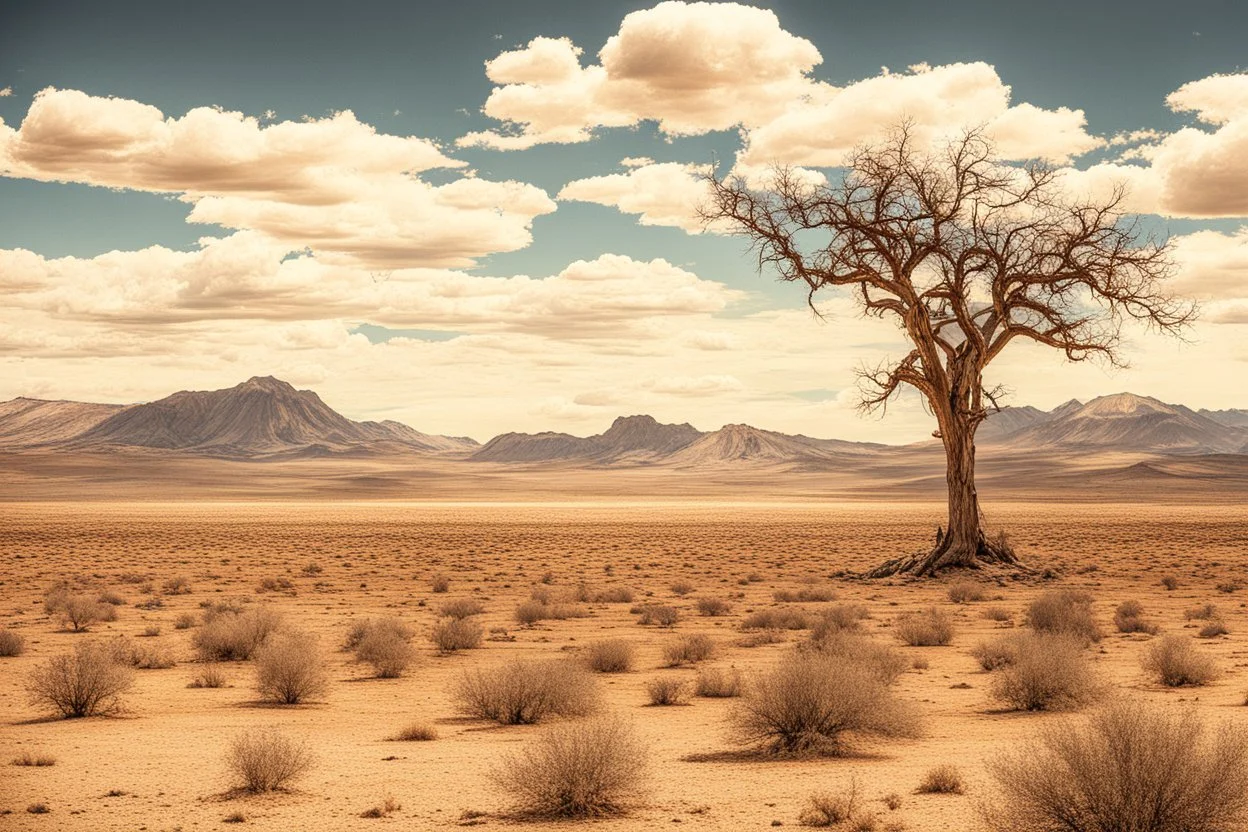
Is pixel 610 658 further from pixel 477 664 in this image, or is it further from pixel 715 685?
pixel 715 685

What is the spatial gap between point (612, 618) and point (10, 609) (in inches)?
605

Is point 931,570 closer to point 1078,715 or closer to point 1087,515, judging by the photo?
point 1078,715

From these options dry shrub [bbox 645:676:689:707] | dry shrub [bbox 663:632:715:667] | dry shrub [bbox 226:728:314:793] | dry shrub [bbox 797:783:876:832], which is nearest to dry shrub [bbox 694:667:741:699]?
dry shrub [bbox 645:676:689:707]

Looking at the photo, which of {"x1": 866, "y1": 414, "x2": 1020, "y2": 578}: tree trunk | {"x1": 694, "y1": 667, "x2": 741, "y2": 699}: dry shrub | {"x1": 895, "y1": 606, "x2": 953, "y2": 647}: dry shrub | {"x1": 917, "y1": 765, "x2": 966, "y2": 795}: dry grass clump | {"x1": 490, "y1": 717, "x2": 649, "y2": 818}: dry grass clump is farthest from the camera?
{"x1": 866, "y1": 414, "x2": 1020, "y2": 578}: tree trunk

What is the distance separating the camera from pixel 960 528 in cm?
3781

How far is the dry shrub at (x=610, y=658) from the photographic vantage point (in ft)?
67.8

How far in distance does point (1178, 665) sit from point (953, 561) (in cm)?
1950

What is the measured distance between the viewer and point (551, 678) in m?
16.0

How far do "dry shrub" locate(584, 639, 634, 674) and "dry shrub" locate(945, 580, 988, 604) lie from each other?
14.1 m

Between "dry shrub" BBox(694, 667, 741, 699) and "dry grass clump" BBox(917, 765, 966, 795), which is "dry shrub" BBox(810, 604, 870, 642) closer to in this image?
"dry shrub" BBox(694, 667, 741, 699)

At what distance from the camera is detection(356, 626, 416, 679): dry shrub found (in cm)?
2062

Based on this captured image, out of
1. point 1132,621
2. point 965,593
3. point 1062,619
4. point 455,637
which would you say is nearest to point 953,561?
point 965,593

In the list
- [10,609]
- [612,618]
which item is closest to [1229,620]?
[612,618]

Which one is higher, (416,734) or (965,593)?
(416,734)
